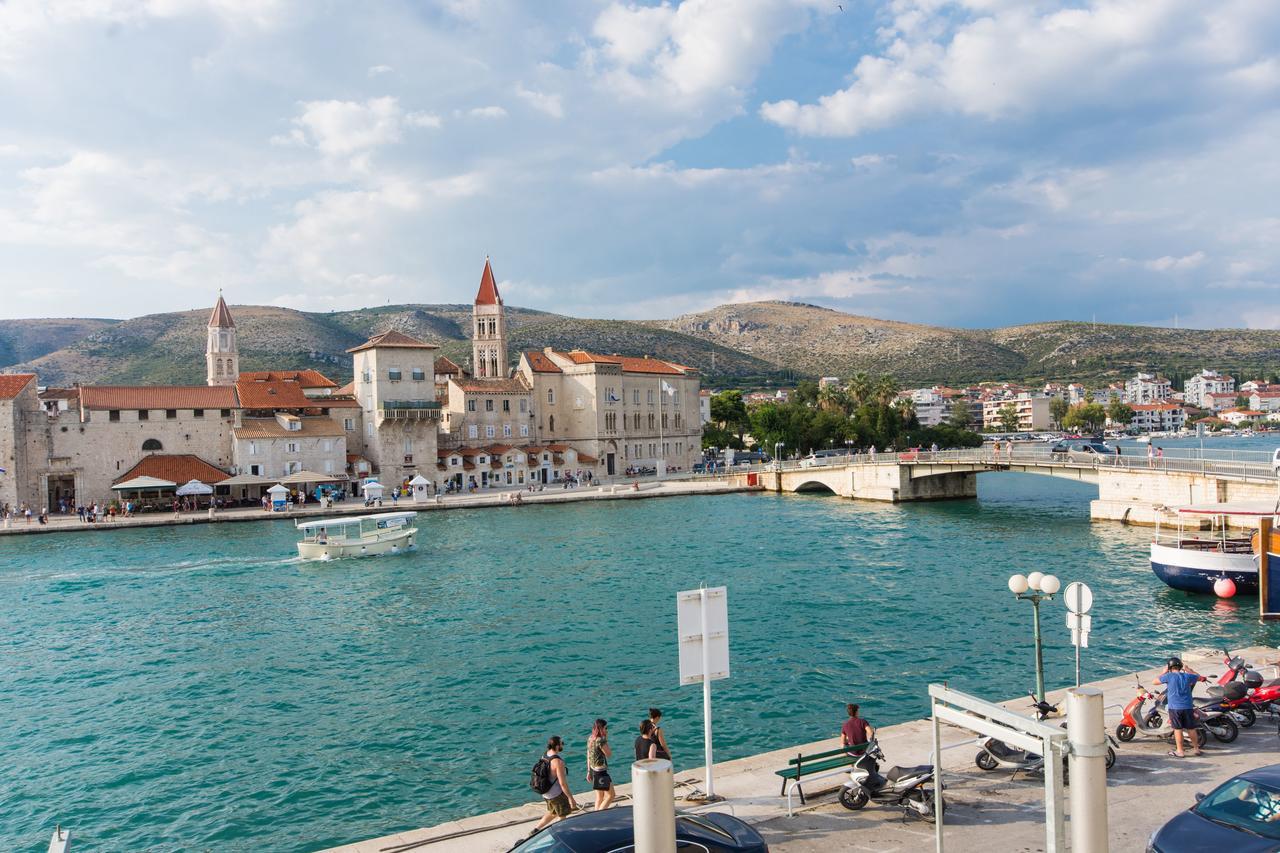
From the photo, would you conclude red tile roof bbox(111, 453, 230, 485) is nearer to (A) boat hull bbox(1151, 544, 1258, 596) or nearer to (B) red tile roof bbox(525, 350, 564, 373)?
(B) red tile roof bbox(525, 350, 564, 373)

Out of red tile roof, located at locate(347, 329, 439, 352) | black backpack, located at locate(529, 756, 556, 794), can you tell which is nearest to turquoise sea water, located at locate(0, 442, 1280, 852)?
black backpack, located at locate(529, 756, 556, 794)

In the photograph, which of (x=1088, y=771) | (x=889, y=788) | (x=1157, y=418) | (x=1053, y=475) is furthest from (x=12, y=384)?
(x=1157, y=418)

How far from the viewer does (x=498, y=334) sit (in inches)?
3460

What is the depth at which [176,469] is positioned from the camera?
62.9 m

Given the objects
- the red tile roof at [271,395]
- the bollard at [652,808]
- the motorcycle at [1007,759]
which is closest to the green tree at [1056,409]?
the red tile roof at [271,395]

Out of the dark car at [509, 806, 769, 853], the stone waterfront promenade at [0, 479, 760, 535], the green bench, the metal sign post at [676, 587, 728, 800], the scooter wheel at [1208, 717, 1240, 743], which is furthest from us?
the stone waterfront promenade at [0, 479, 760, 535]

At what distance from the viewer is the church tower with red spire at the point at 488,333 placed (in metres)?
87.4

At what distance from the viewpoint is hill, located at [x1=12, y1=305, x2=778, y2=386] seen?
137125 millimetres

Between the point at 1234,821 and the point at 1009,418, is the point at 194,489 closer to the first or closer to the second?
the point at 1234,821

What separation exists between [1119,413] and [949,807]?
563ft

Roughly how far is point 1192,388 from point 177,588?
205 m

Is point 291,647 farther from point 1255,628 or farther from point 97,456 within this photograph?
point 97,456

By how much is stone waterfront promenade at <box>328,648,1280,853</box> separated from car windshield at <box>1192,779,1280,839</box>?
100 centimetres

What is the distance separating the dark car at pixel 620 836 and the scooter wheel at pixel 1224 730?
7.82 metres
